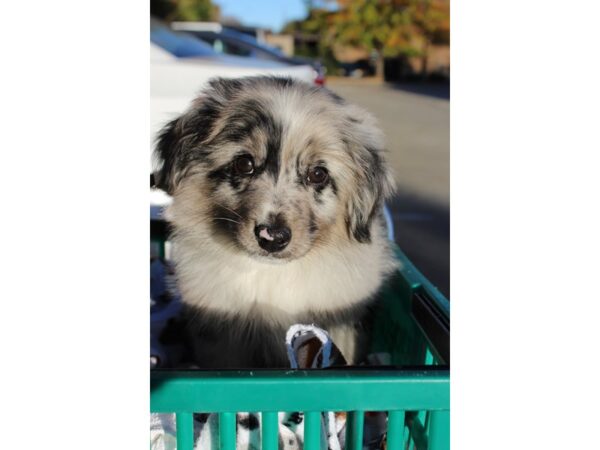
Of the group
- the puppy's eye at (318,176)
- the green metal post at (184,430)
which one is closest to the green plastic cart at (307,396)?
the green metal post at (184,430)

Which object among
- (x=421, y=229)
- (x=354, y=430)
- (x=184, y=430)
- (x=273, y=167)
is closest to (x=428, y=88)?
(x=273, y=167)

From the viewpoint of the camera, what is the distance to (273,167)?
124 centimetres

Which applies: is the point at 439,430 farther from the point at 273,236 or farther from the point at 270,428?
the point at 273,236

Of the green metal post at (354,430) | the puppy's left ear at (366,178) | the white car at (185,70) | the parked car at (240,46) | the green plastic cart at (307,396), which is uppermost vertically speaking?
the parked car at (240,46)

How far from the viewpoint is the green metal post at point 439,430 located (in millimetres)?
1006

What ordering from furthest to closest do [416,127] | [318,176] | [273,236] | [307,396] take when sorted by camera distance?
1. [416,127]
2. [318,176]
3. [273,236]
4. [307,396]

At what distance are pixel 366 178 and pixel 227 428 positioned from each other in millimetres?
672

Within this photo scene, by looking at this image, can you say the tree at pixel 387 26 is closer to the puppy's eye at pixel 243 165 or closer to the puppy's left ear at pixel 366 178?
the puppy's left ear at pixel 366 178

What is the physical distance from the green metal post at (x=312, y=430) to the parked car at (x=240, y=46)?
0.82 meters

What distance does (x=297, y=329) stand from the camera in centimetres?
123

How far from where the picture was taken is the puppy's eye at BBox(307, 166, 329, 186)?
50.7 inches
